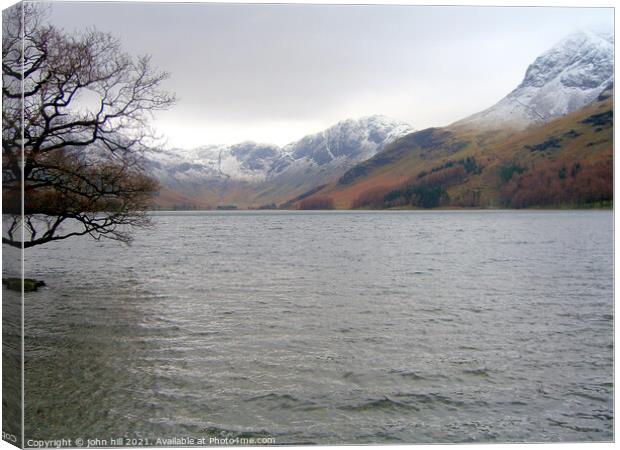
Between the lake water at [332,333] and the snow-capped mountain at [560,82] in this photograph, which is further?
the snow-capped mountain at [560,82]

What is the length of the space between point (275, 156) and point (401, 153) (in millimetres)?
1601

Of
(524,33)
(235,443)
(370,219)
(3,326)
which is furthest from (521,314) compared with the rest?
(3,326)

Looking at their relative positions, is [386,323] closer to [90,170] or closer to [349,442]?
[349,442]

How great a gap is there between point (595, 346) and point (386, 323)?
274 cm

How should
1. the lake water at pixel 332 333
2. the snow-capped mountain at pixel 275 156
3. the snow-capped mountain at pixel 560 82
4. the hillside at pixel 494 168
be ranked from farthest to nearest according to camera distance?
the hillside at pixel 494 168, the snow-capped mountain at pixel 275 156, the snow-capped mountain at pixel 560 82, the lake water at pixel 332 333

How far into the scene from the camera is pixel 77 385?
550 centimetres

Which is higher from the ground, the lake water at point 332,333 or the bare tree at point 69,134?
the bare tree at point 69,134

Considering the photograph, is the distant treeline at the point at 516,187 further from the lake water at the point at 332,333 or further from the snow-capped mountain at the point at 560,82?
the snow-capped mountain at the point at 560,82

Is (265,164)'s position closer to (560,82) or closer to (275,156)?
(275,156)

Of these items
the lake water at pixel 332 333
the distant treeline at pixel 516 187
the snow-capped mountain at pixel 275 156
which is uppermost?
the snow-capped mountain at pixel 275 156

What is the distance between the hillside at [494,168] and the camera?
614 centimetres

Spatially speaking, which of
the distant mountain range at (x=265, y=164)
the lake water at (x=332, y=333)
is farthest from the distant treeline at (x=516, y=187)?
the distant mountain range at (x=265, y=164)

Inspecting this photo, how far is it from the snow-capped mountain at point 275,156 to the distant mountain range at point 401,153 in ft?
0.04

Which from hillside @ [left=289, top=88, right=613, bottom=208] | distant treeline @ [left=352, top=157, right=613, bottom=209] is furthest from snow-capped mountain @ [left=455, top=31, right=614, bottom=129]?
distant treeline @ [left=352, top=157, right=613, bottom=209]
